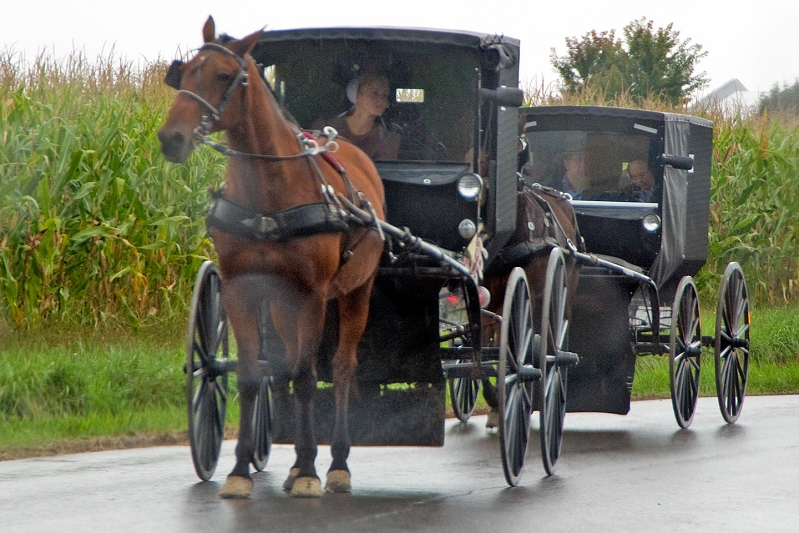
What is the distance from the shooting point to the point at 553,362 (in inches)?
306

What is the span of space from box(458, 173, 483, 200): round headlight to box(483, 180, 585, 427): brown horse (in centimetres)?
150

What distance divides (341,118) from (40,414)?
2.91 metres

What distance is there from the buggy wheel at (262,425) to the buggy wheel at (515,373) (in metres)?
1.39

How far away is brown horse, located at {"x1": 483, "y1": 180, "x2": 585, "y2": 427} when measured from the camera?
8719 millimetres

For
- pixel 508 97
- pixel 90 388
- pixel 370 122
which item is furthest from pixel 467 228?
pixel 90 388

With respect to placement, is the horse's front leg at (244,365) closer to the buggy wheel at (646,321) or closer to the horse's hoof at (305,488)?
the horse's hoof at (305,488)

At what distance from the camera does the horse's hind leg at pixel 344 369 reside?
6727 mm

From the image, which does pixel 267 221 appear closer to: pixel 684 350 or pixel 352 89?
pixel 352 89

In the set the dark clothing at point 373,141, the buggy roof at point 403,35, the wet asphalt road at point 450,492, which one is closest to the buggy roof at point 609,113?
the wet asphalt road at point 450,492

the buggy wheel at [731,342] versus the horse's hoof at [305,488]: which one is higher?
the buggy wheel at [731,342]

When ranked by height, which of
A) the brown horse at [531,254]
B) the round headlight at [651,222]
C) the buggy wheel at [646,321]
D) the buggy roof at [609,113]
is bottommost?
the buggy wheel at [646,321]

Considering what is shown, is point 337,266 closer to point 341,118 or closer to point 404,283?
point 404,283

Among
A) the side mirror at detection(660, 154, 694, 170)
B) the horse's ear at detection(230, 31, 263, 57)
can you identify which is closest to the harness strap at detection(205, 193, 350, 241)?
the horse's ear at detection(230, 31, 263, 57)

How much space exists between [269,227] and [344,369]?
3.37ft
